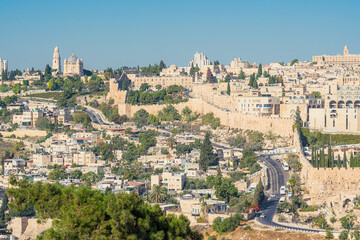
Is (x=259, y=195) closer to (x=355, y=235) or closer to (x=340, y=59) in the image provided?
(x=355, y=235)

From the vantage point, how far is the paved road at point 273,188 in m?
39.1

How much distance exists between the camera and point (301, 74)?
8938cm

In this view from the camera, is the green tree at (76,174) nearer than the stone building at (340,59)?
Yes

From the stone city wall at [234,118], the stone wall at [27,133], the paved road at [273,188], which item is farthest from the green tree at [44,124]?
the paved road at [273,188]

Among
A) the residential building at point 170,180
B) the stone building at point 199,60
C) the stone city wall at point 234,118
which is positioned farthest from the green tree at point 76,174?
the stone building at point 199,60

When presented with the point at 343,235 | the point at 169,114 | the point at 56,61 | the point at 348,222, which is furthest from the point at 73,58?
the point at 343,235

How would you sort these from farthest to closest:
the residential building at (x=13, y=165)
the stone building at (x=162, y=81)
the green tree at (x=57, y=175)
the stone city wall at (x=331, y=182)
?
the stone building at (x=162, y=81), the residential building at (x=13, y=165), the green tree at (x=57, y=175), the stone city wall at (x=331, y=182)

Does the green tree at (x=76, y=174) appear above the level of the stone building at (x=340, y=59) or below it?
below

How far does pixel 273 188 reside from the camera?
1807 inches

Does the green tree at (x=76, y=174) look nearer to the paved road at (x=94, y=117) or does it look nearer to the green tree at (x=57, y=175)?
the green tree at (x=57, y=175)

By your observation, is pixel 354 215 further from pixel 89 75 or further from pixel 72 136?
pixel 89 75

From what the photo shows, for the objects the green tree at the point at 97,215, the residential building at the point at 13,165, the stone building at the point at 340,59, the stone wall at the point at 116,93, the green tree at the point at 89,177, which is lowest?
the green tree at the point at 89,177

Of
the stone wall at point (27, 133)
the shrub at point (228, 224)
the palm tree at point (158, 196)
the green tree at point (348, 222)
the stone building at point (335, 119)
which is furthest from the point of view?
the stone wall at point (27, 133)

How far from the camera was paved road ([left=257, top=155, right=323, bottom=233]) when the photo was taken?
39.1 m
